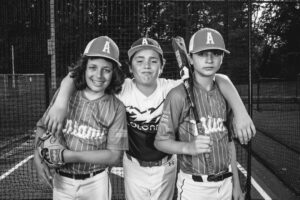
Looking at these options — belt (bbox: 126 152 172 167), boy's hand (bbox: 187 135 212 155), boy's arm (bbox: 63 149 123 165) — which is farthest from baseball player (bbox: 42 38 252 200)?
boy's hand (bbox: 187 135 212 155)

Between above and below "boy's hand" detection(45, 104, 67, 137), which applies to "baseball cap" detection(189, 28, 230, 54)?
above

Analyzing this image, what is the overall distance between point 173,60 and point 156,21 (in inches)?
27.7

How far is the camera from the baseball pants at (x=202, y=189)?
246cm

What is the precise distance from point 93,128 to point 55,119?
305 mm

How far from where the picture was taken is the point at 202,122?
248 centimetres

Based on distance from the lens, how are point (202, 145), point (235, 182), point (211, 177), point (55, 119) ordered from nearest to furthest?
point (202, 145) → point (55, 119) → point (211, 177) → point (235, 182)

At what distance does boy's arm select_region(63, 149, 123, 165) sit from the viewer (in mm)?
2322

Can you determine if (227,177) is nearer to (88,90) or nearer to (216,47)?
(216,47)

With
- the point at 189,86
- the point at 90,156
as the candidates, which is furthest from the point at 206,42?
the point at 90,156

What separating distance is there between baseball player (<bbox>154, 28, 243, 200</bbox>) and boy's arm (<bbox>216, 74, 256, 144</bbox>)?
2.8 inches

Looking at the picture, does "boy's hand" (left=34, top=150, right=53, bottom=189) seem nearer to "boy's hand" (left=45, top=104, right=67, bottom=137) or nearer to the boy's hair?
"boy's hand" (left=45, top=104, right=67, bottom=137)

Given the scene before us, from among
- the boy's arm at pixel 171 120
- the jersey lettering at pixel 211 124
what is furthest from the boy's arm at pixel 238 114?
the boy's arm at pixel 171 120

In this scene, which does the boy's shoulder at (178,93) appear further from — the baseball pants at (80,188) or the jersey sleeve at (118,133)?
the baseball pants at (80,188)

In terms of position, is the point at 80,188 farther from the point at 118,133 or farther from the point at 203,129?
the point at 203,129
